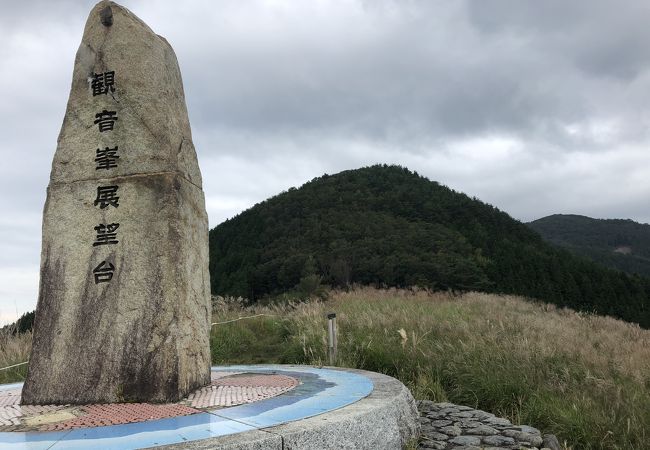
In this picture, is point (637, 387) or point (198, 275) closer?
point (198, 275)

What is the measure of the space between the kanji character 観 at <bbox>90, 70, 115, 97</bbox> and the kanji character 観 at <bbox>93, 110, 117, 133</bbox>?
19cm

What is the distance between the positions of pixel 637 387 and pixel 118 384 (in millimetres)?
5349

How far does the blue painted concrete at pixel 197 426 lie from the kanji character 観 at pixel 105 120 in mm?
2455

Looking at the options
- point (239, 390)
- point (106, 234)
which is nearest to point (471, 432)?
point (239, 390)

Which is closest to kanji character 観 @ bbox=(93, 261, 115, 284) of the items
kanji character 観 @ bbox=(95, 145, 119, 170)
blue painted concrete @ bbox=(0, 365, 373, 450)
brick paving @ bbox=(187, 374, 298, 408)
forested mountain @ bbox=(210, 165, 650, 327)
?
kanji character 観 @ bbox=(95, 145, 119, 170)

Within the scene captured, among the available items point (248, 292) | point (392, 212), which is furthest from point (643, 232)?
point (248, 292)

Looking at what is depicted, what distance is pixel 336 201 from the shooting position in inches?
2212

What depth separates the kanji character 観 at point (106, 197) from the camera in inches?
178

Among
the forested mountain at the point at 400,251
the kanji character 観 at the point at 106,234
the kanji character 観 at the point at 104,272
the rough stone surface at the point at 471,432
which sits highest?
the forested mountain at the point at 400,251

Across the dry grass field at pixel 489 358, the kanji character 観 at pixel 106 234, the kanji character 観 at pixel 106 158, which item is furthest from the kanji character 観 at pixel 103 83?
the dry grass field at pixel 489 358

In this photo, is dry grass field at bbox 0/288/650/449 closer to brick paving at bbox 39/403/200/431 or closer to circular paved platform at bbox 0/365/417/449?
circular paved platform at bbox 0/365/417/449

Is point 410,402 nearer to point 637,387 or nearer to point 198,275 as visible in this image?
point 198,275

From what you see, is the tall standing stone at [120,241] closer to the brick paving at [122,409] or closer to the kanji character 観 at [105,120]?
the kanji character 観 at [105,120]

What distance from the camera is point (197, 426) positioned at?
3264 mm
